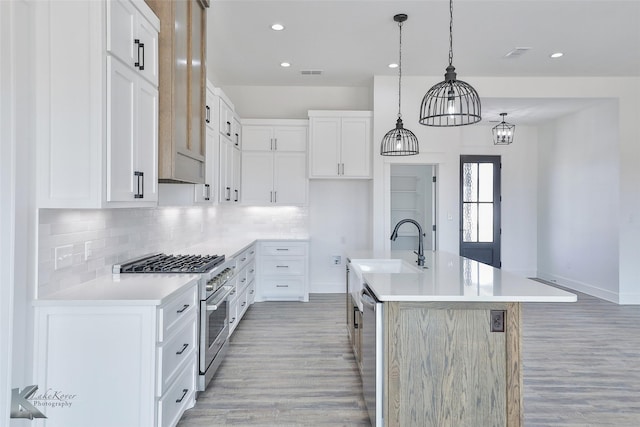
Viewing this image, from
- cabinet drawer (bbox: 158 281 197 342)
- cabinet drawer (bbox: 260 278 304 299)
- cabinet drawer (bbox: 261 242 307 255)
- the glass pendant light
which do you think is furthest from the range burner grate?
the glass pendant light

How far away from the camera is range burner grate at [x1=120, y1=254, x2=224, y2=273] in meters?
2.61

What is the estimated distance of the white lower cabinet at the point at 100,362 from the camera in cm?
179

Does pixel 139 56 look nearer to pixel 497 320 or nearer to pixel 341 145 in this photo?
pixel 497 320

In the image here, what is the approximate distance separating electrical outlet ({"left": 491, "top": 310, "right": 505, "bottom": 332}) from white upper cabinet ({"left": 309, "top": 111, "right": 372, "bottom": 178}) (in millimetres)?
3648

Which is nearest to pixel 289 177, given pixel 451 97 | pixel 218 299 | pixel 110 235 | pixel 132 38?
pixel 218 299

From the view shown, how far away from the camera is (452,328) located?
6.61 ft

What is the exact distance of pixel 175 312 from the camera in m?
2.13

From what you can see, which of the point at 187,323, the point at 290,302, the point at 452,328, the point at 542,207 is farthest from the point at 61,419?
the point at 542,207

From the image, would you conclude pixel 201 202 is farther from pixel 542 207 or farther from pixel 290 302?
pixel 542 207

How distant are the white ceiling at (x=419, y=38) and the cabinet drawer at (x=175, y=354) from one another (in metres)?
2.93

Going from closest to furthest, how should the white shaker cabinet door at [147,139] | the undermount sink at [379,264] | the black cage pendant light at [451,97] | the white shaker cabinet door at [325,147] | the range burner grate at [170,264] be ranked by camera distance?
1. the white shaker cabinet door at [147,139]
2. the black cage pendant light at [451,97]
3. the range burner grate at [170,264]
4. the undermount sink at [379,264]
5. the white shaker cabinet door at [325,147]

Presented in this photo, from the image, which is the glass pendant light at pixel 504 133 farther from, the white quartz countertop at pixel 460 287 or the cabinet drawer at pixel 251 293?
the cabinet drawer at pixel 251 293

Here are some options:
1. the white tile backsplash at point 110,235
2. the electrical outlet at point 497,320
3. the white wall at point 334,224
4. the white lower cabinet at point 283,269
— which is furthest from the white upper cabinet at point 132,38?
the white wall at point 334,224

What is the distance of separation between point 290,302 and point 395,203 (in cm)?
342
